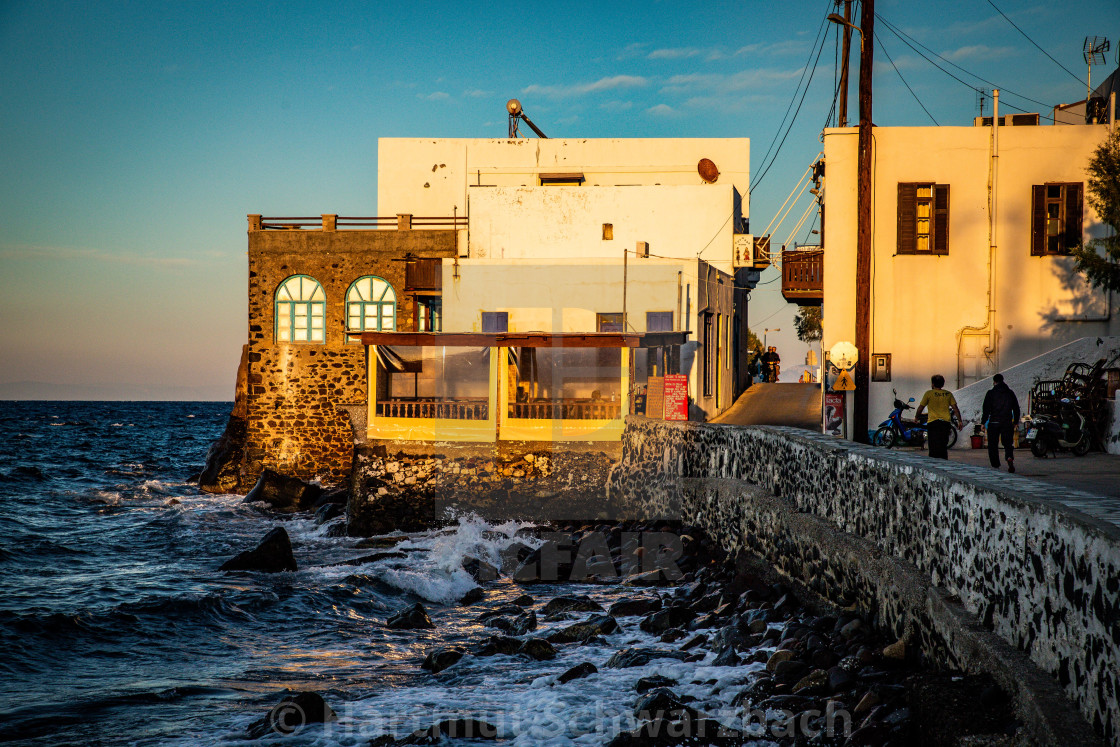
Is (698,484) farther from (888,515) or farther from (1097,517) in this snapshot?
(1097,517)

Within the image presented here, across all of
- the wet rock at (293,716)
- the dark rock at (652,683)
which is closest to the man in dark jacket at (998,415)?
the dark rock at (652,683)

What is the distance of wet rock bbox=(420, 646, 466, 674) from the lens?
9.07 meters

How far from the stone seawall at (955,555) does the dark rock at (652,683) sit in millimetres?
1872

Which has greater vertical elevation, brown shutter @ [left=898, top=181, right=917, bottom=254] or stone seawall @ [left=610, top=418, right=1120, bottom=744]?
brown shutter @ [left=898, top=181, right=917, bottom=254]

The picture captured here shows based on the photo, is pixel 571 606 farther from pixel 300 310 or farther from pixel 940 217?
pixel 300 310

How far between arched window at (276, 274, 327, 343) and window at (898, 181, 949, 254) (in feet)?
54.5

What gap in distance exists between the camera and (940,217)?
18750 mm

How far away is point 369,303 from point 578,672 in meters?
19.8

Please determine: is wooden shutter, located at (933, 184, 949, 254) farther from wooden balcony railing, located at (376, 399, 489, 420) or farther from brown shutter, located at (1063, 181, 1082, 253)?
wooden balcony railing, located at (376, 399, 489, 420)

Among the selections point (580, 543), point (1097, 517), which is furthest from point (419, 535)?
point (1097, 517)

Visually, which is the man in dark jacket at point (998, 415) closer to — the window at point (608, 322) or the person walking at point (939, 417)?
the person walking at point (939, 417)

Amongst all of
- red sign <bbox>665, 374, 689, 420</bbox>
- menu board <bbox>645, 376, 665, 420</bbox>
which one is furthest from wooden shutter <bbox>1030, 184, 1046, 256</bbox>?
menu board <bbox>645, 376, 665, 420</bbox>

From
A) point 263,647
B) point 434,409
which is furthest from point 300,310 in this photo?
point 263,647

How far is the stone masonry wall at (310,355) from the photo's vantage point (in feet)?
86.6
